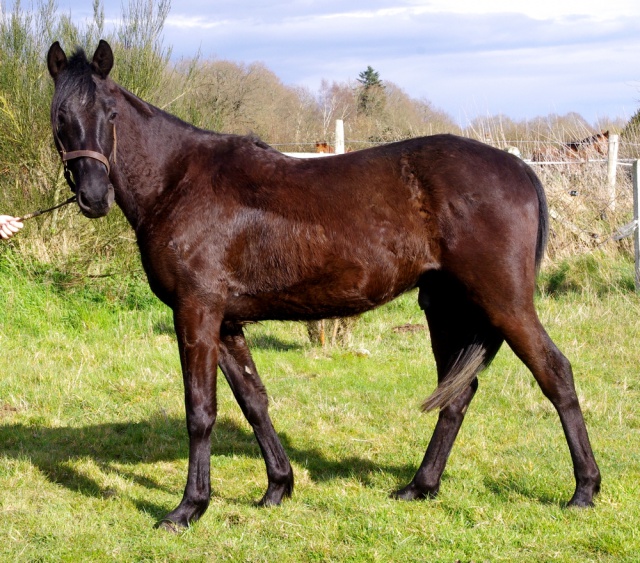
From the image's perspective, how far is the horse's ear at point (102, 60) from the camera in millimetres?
4086

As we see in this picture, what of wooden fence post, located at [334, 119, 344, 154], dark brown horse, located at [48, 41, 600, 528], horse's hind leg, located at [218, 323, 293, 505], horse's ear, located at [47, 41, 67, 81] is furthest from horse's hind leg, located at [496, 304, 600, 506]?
wooden fence post, located at [334, 119, 344, 154]

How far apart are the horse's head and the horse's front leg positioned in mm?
764

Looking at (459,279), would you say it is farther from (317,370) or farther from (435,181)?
(317,370)

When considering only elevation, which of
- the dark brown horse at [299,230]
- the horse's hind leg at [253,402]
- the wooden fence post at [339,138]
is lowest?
the horse's hind leg at [253,402]

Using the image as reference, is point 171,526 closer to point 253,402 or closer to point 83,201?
point 253,402

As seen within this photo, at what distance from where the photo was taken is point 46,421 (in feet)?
19.4

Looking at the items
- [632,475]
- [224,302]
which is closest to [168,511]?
[224,302]

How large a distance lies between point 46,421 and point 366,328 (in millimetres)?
3801

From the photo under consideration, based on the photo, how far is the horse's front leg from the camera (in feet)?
13.3

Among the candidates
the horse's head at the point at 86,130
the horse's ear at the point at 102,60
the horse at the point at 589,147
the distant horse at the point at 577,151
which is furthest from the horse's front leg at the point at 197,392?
the horse at the point at 589,147

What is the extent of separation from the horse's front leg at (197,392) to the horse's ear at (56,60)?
1510mm

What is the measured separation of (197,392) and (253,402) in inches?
18.8

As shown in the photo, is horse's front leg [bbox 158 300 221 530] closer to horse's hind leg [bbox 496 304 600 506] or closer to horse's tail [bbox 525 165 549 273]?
horse's hind leg [bbox 496 304 600 506]

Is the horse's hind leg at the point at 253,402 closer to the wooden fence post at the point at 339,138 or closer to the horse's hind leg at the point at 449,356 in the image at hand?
the horse's hind leg at the point at 449,356
